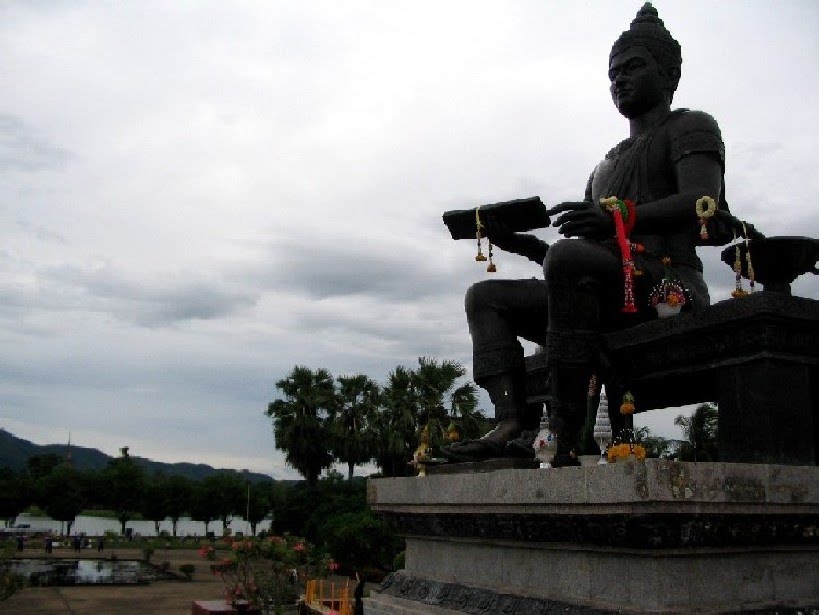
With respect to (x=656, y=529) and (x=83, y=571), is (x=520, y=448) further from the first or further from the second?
(x=83, y=571)

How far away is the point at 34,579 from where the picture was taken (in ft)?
101

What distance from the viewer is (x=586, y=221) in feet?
16.4

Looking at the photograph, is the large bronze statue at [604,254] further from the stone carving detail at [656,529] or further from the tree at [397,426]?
the tree at [397,426]

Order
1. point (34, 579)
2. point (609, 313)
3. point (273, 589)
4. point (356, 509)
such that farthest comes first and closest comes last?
point (356, 509)
point (34, 579)
point (273, 589)
point (609, 313)

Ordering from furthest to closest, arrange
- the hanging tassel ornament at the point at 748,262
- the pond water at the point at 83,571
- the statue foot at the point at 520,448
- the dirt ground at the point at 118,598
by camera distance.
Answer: the pond water at the point at 83,571
the dirt ground at the point at 118,598
the statue foot at the point at 520,448
the hanging tassel ornament at the point at 748,262

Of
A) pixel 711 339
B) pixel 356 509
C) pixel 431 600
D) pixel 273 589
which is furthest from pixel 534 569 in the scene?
pixel 356 509

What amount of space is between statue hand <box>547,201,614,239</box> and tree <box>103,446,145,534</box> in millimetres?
71369

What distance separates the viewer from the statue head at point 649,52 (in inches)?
227

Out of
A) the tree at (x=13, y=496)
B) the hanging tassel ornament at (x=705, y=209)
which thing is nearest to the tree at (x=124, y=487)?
the tree at (x=13, y=496)

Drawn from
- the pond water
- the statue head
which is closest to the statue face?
the statue head

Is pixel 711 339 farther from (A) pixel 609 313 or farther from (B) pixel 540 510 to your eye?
(B) pixel 540 510

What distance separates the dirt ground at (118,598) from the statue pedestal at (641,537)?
20.7 m

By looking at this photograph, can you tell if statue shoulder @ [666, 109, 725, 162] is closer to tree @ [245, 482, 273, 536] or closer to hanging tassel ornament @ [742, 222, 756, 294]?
hanging tassel ornament @ [742, 222, 756, 294]

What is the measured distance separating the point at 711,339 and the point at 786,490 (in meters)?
0.92
